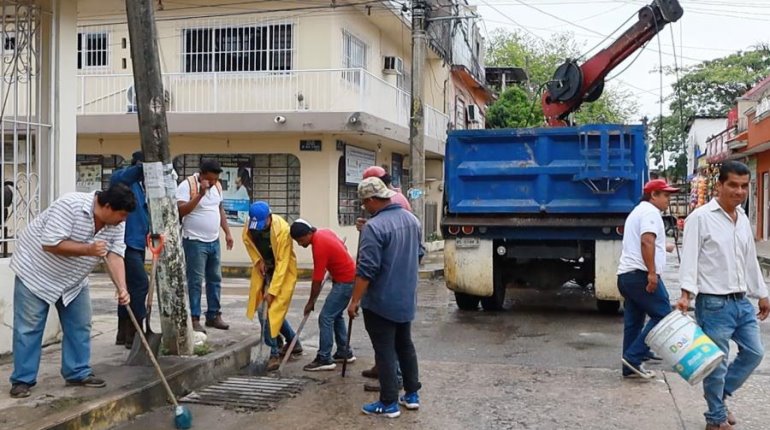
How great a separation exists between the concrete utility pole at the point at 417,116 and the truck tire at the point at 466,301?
514 centimetres

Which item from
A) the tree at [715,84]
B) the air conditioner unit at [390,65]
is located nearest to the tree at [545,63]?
the tree at [715,84]

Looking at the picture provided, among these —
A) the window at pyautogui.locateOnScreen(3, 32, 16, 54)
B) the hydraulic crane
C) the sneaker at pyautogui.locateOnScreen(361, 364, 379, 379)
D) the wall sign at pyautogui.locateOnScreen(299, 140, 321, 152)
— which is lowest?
the sneaker at pyautogui.locateOnScreen(361, 364, 379, 379)

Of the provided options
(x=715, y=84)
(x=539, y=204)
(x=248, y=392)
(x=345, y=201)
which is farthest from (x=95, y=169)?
(x=715, y=84)

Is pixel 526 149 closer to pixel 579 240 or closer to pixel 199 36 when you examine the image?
pixel 579 240

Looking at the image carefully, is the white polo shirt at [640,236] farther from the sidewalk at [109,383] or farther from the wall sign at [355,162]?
the wall sign at [355,162]

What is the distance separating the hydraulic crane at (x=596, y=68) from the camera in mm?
11141

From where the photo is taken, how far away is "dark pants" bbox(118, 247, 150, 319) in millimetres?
6641

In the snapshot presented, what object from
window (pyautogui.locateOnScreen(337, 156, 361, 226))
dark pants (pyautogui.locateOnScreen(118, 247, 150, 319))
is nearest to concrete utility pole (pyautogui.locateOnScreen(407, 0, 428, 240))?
window (pyautogui.locateOnScreen(337, 156, 361, 226))

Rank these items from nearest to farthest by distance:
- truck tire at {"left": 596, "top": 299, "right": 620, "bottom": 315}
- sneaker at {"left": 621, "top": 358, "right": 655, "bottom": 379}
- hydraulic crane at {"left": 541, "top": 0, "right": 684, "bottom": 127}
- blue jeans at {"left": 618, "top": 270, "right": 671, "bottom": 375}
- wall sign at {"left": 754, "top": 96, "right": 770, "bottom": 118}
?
blue jeans at {"left": 618, "top": 270, "right": 671, "bottom": 375}
sneaker at {"left": 621, "top": 358, "right": 655, "bottom": 379}
truck tire at {"left": 596, "top": 299, "right": 620, "bottom": 315}
hydraulic crane at {"left": 541, "top": 0, "right": 684, "bottom": 127}
wall sign at {"left": 754, "top": 96, "right": 770, "bottom": 118}

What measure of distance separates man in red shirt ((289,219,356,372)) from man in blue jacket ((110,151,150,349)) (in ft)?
4.50

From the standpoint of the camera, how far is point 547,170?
9555mm

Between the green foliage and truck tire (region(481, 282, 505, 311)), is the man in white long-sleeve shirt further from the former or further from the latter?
the green foliage

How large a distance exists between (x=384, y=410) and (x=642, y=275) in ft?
7.97

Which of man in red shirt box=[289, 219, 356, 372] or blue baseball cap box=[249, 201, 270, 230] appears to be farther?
blue baseball cap box=[249, 201, 270, 230]
